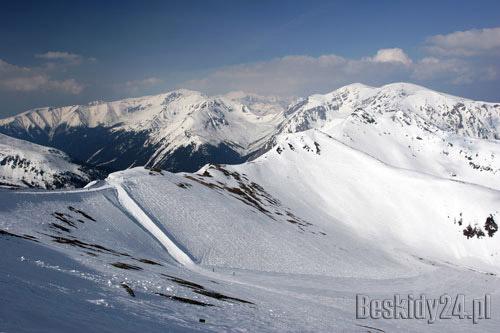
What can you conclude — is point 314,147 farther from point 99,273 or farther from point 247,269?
point 99,273

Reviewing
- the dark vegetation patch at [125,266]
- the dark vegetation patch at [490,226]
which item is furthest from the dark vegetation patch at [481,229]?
the dark vegetation patch at [125,266]

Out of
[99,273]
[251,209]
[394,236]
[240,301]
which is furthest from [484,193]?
[99,273]

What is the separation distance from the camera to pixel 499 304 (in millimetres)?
64750

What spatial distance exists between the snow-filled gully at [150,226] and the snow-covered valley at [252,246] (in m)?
0.27

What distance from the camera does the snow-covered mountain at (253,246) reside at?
22.3m

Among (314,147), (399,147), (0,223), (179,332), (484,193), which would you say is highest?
(399,147)

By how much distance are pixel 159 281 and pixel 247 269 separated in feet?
92.1

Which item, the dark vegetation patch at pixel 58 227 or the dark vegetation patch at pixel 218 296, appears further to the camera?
the dark vegetation patch at pixel 58 227

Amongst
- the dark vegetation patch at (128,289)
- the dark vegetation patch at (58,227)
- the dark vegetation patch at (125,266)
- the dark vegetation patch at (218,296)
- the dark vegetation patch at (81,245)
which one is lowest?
the dark vegetation patch at (218,296)

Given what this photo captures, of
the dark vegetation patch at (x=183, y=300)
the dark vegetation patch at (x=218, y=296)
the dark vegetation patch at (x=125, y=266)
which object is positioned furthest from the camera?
the dark vegetation patch at (x=125, y=266)

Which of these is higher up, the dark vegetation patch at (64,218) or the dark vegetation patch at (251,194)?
the dark vegetation patch at (251,194)

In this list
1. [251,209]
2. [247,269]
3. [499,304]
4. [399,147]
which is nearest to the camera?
[247,269]

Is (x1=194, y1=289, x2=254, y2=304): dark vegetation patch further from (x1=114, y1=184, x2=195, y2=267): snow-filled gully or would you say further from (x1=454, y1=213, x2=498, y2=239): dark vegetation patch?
(x1=454, y1=213, x2=498, y2=239): dark vegetation patch

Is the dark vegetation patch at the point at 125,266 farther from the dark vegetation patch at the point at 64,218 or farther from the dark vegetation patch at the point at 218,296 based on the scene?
the dark vegetation patch at the point at 64,218
